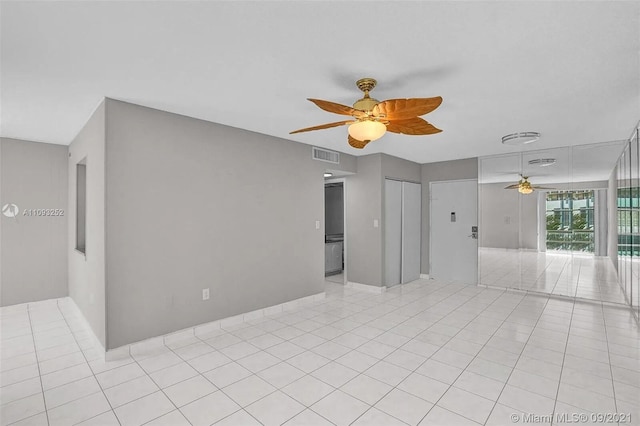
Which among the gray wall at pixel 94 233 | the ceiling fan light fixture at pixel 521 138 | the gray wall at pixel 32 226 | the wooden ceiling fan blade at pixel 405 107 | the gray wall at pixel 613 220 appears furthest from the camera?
the gray wall at pixel 613 220

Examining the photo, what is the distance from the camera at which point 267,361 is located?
119 inches

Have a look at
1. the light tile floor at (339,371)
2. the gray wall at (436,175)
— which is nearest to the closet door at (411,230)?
the gray wall at (436,175)

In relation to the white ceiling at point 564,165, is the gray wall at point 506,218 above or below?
below

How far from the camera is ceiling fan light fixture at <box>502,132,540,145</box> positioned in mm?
4254

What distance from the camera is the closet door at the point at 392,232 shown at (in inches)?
228

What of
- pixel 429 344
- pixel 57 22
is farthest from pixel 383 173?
pixel 57 22

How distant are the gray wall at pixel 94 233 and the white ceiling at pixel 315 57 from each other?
315mm

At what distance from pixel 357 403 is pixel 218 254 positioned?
2.32 metres

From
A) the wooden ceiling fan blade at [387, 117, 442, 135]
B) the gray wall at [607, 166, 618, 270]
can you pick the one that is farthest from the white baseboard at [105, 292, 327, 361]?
the gray wall at [607, 166, 618, 270]

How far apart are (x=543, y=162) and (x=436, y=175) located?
73.1 inches

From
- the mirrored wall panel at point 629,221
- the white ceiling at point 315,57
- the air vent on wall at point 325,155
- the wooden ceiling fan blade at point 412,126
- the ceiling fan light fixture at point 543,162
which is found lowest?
A: the mirrored wall panel at point 629,221

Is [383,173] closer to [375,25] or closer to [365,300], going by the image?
[365,300]

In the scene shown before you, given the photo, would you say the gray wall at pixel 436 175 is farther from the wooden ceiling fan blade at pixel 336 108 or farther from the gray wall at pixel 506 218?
the wooden ceiling fan blade at pixel 336 108

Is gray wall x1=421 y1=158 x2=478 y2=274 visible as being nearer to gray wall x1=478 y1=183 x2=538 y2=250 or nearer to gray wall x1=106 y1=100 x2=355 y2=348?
gray wall x1=478 y1=183 x2=538 y2=250
